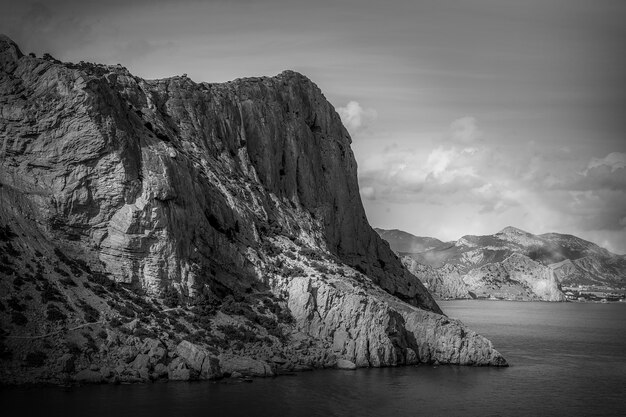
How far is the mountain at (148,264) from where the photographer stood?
7441 centimetres

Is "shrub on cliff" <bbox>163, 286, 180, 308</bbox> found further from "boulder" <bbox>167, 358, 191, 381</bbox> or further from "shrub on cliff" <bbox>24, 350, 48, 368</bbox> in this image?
"shrub on cliff" <bbox>24, 350, 48, 368</bbox>

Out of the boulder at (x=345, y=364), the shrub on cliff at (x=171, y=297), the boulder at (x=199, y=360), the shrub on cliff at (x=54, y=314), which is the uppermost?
the shrub on cliff at (x=171, y=297)

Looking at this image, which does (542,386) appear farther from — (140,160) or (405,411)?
(140,160)

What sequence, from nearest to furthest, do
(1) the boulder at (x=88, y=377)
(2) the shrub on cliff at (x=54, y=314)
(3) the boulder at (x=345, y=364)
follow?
1. (1) the boulder at (x=88, y=377)
2. (2) the shrub on cliff at (x=54, y=314)
3. (3) the boulder at (x=345, y=364)

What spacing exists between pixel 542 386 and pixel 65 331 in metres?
51.4

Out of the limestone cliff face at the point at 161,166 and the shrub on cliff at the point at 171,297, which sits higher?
the limestone cliff face at the point at 161,166

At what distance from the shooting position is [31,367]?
225 feet

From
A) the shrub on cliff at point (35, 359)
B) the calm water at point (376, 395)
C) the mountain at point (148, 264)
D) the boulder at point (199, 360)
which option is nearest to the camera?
the calm water at point (376, 395)

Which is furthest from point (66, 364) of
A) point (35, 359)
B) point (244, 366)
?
point (244, 366)

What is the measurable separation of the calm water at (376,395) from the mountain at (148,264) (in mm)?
3886

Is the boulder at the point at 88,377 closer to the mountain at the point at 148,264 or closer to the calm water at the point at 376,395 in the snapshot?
the mountain at the point at 148,264

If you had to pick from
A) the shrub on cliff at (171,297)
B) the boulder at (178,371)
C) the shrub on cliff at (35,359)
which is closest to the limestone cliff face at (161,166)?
the shrub on cliff at (171,297)

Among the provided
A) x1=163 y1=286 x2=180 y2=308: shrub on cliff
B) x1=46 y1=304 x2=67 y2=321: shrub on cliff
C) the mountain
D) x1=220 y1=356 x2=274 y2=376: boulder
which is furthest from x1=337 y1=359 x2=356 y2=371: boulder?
x1=46 y1=304 x2=67 y2=321: shrub on cliff

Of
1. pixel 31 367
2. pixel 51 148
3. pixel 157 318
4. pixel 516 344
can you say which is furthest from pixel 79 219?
pixel 516 344
